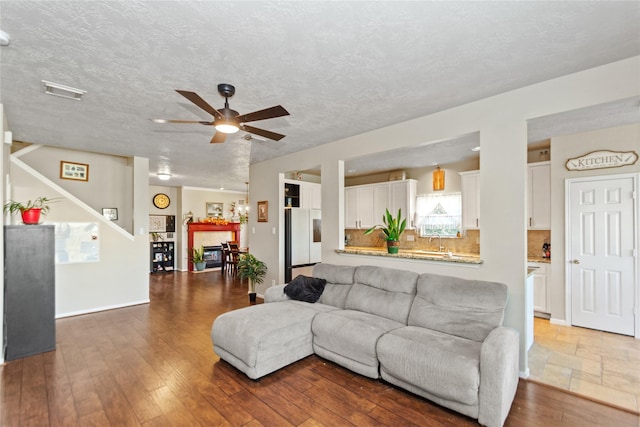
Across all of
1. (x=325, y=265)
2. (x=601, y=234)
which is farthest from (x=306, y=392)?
(x=601, y=234)

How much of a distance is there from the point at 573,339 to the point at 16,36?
5.89 m

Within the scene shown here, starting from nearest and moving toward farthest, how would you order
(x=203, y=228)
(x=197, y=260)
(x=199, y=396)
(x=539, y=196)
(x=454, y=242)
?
(x=199, y=396) → (x=539, y=196) → (x=454, y=242) → (x=197, y=260) → (x=203, y=228)

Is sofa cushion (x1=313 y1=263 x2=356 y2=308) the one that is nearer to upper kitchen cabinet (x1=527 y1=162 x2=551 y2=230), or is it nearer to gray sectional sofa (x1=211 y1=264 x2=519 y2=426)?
gray sectional sofa (x1=211 y1=264 x2=519 y2=426)

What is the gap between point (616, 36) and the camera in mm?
2047

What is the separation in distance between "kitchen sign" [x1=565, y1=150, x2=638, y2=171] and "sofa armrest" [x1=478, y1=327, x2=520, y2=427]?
3225 mm

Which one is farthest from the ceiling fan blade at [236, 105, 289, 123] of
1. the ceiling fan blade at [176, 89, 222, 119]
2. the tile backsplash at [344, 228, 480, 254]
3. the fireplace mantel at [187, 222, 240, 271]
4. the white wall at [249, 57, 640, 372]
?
the fireplace mantel at [187, 222, 240, 271]

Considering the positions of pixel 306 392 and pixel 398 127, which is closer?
pixel 306 392

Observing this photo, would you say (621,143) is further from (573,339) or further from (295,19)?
(295,19)

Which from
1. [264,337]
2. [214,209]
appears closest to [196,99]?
[264,337]

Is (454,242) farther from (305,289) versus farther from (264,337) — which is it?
(264,337)

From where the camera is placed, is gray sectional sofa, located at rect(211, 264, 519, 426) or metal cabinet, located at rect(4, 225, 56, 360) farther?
metal cabinet, located at rect(4, 225, 56, 360)

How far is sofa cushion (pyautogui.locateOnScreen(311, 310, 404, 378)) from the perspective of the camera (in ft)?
8.89

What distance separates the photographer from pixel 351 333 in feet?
9.29

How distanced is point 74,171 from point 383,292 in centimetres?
548
